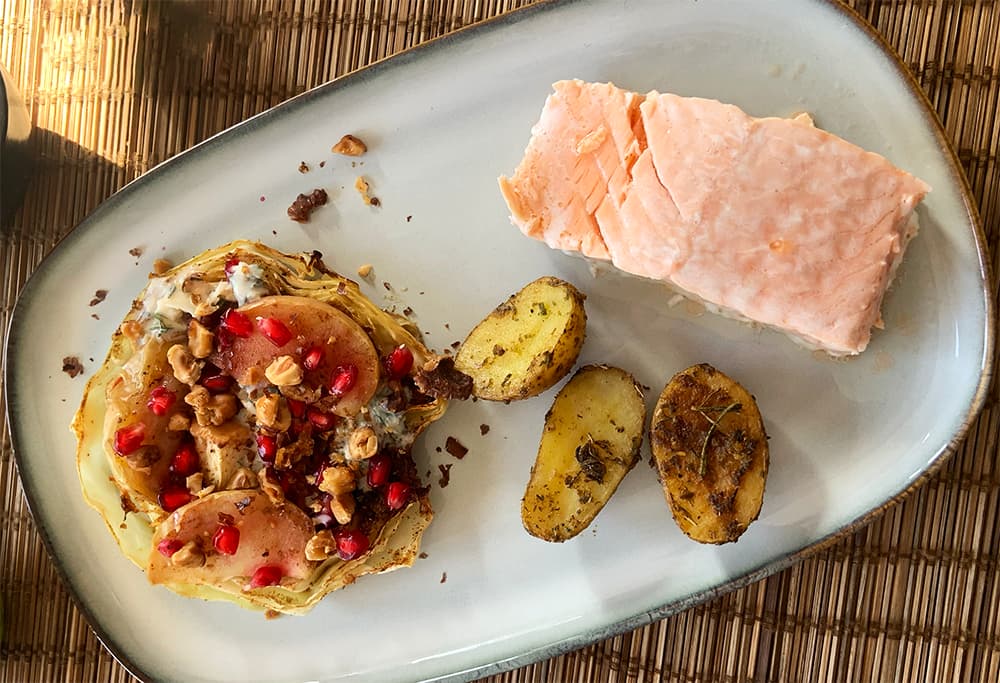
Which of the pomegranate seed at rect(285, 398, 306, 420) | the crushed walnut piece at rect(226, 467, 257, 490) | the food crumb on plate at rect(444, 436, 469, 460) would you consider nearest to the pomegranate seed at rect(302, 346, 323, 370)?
the pomegranate seed at rect(285, 398, 306, 420)

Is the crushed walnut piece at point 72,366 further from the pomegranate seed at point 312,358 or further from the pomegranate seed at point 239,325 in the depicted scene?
the pomegranate seed at point 312,358

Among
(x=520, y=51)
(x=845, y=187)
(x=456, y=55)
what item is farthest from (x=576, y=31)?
(x=845, y=187)

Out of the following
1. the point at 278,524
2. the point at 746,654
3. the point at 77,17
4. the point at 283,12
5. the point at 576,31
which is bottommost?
the point at 746,654

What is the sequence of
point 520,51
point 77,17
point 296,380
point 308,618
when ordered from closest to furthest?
point 296,380
point 520,51
point 308,618
point 77,17

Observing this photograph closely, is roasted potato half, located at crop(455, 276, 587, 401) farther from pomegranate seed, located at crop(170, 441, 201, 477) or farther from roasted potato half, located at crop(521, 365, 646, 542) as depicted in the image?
pomegranate seed, located at crop(170, 441, 201, 477)

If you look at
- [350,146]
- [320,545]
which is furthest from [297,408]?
[350,146]

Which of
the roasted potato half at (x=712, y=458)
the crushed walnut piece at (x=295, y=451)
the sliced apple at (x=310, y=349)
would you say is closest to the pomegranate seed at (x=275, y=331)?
the sliced apple at (x=310, y=349)

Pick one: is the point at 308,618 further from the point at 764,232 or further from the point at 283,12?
the point at 283,12
